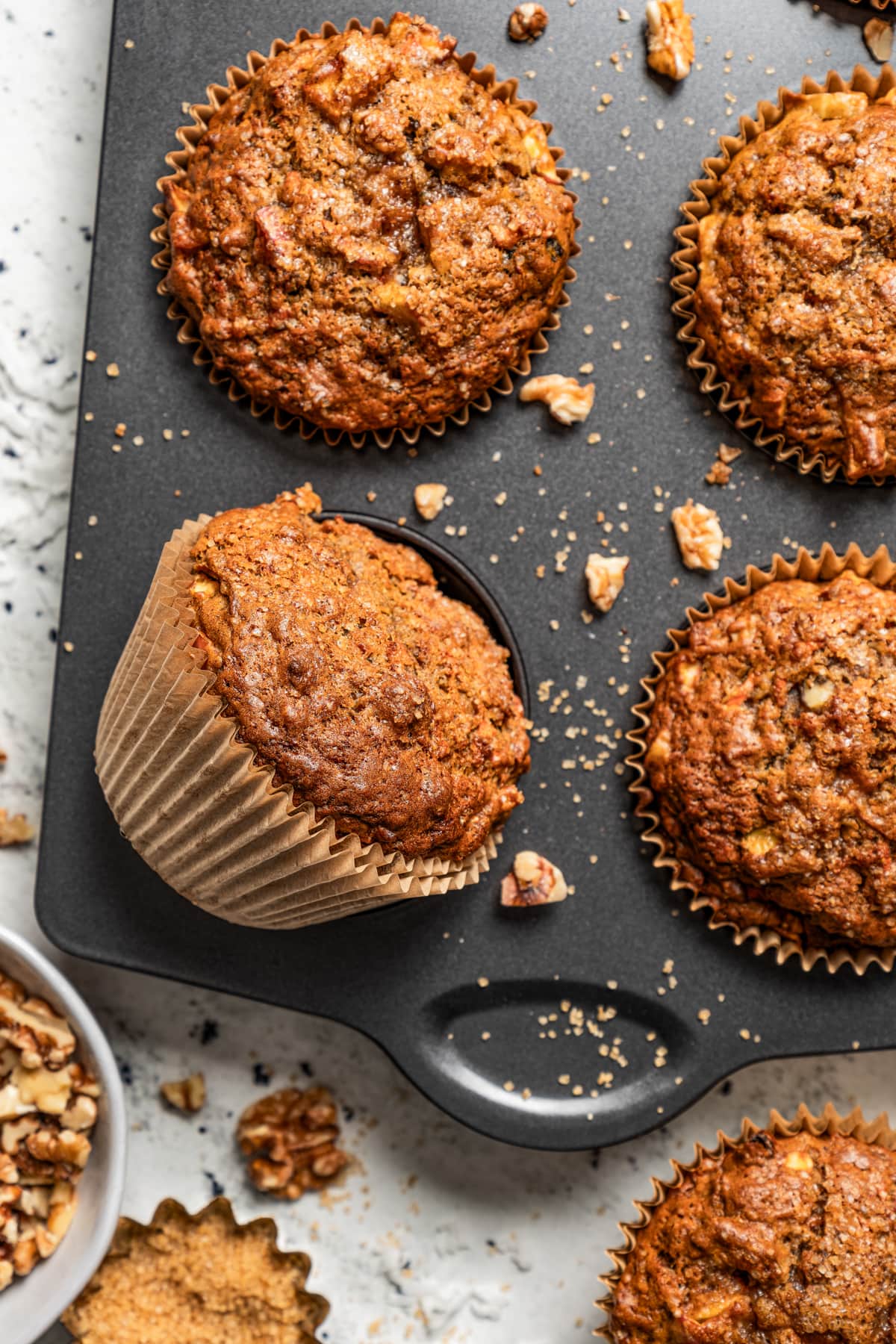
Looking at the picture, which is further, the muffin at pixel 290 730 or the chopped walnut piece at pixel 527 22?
the chopped walnut piece at pixel 527 22

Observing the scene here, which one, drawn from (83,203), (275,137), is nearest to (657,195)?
(275,137)

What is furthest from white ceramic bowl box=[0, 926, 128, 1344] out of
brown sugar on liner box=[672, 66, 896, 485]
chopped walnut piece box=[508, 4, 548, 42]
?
chopped walnut piece box=[508, 4, 548, 42]

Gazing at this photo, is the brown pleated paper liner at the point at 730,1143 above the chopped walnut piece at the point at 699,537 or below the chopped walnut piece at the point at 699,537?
below

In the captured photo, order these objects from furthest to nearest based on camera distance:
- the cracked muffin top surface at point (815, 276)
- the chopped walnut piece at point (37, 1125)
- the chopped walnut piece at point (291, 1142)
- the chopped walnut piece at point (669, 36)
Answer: the chopped walnut piece at point (291, 1142) → the chopped walnut piece at point (37, 1125) → the chopped walnut piece at point (669, 36) → the cracked muffin top surface at point (815, 276)

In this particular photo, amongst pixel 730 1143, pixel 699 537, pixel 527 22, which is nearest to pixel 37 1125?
pixel 730 1143

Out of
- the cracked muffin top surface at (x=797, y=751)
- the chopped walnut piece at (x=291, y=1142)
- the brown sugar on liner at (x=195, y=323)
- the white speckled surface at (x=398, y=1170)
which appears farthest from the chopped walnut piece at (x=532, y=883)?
the brown sugar on liner at (x=195, y=323)

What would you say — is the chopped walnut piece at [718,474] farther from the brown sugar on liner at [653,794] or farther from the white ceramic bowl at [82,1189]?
the white ceramic bowl at [82,1189]

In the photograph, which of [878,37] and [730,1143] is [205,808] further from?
[878,37]
